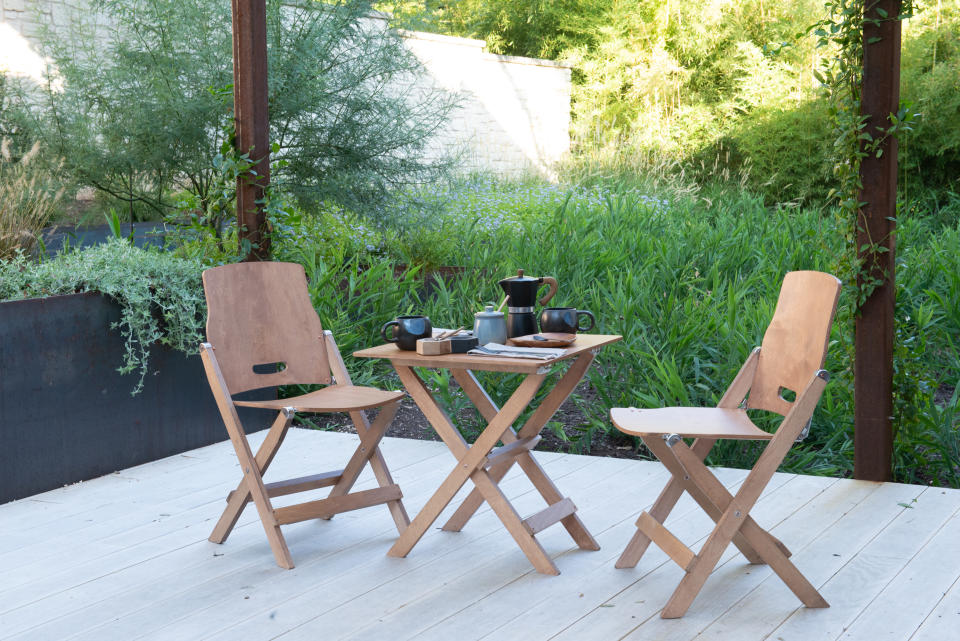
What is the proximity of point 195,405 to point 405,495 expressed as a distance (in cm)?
128

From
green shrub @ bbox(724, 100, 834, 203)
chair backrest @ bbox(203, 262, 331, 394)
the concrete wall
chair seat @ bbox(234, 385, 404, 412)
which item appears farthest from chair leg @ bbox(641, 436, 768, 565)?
the concrete wall

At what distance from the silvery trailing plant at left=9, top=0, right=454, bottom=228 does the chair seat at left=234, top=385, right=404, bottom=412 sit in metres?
3.47

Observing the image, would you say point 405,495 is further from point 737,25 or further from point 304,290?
point 737,25

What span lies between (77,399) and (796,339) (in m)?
2.79

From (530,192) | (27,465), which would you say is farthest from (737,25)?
(27,465)

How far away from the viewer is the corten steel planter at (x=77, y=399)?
3.56 meters

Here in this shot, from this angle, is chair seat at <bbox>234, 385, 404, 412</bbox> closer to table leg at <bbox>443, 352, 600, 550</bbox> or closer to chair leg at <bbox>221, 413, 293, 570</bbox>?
chair leg at <bbox>221, 413, 293, 570</bbox>

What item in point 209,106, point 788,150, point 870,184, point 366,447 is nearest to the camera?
point 366,447

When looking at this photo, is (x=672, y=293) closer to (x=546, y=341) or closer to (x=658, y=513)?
(x=546, y=341)

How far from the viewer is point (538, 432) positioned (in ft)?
9.95

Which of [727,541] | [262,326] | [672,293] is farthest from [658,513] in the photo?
[672,293]

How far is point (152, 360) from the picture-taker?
13.4 ft

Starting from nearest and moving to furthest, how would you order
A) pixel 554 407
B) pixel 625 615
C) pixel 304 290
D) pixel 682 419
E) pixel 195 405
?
1. pixel 625 615
2. pixel 682 419
3. pixel 554 407
4. pixel 304 290
5. pixel 195 405

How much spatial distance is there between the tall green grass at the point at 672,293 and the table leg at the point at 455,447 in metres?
1.48
